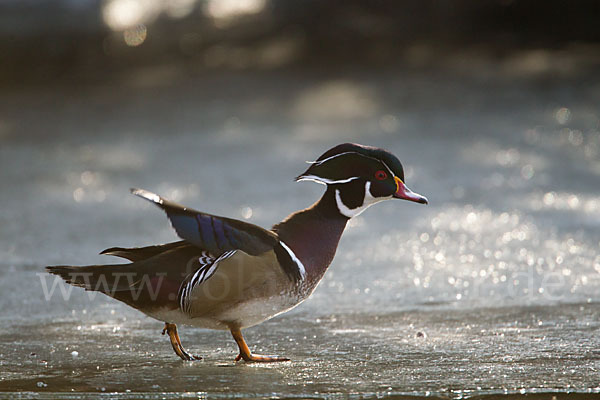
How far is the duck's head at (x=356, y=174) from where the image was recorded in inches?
147

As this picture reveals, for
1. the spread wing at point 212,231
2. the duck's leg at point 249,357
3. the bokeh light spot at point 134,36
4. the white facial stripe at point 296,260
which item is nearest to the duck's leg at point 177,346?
the duck's leg at point 249,357

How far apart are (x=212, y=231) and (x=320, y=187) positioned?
3964 mm

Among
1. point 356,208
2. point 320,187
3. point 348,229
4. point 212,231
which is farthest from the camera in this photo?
point 320,187

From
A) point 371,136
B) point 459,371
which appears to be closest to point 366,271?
point 459,371

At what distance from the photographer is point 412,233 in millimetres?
6059

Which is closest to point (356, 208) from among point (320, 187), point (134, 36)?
point (320, 187)

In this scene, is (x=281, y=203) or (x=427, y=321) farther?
(x=281, y=203)

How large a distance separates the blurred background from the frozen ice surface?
21 mm

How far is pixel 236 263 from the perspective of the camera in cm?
358

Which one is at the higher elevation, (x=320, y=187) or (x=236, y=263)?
(x=320, y=187)

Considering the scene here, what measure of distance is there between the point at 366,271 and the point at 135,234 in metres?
1.78

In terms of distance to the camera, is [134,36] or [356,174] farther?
[134,36]

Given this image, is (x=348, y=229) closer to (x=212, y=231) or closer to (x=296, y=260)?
(x=296, y=260)

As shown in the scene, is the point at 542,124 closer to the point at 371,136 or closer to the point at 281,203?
the point at 371,136
